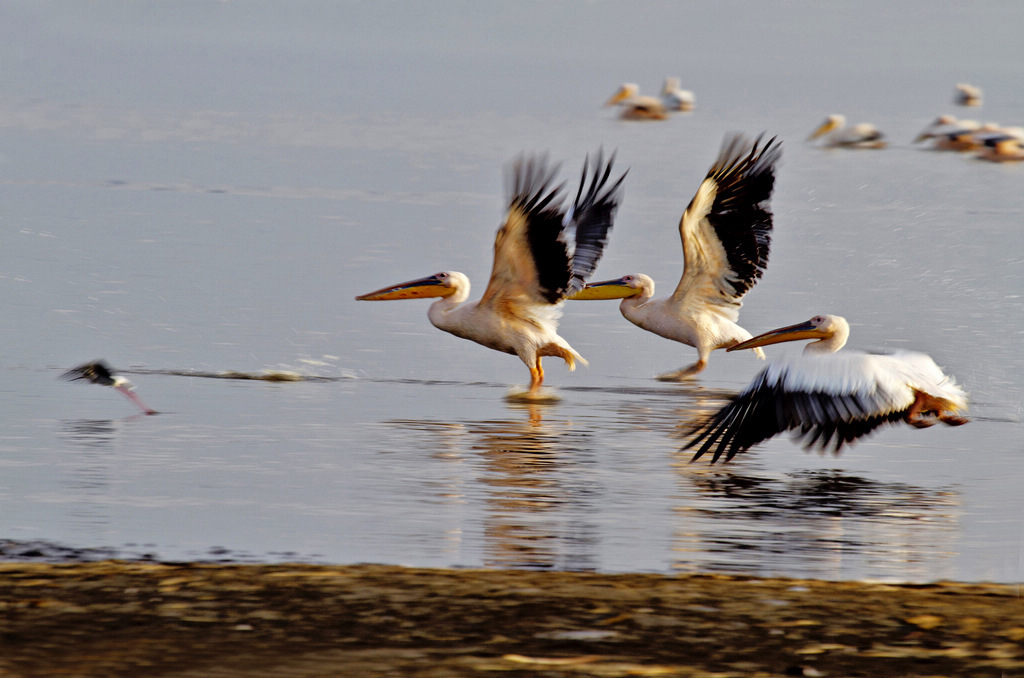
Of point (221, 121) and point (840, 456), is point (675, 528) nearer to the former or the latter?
point (840, 456)

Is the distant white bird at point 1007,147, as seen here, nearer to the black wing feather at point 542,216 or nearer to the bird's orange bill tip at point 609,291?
the bird's orange bill tip at point 609,291

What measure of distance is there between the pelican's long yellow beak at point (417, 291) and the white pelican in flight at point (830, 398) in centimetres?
410

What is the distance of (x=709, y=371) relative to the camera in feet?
33.8

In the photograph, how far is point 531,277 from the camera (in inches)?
377

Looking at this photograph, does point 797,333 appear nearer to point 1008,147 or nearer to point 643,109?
point 1008,147

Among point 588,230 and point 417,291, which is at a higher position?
point 588,230

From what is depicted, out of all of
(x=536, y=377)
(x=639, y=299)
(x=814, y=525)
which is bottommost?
(x=814, y=525)

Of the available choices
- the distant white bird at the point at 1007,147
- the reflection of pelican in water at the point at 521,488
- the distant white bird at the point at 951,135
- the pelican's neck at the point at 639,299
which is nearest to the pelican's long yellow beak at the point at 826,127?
the distant white bird at the point at 951,135

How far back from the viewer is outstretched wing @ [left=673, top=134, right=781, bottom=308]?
10055 mm

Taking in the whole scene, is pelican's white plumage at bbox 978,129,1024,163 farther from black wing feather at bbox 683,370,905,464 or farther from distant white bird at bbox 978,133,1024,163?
black wing feather at bbox 683,370,905,464

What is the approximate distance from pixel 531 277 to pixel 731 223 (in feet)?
4.50

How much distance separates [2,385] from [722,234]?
4.29 meters

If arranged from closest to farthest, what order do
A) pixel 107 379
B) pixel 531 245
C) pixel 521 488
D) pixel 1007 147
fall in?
pixel 521 488, pixel 107 379, pixel 531 245, pixel 1007 147

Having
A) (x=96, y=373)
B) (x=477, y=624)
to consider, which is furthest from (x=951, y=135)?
(x=477, y=624)
